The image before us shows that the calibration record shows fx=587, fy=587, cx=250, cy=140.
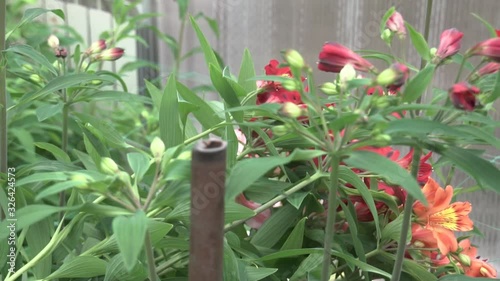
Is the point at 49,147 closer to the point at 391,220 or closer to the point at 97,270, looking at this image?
the point at 97,270

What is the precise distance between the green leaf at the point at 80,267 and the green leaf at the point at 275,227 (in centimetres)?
11

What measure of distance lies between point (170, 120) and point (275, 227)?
111 mm

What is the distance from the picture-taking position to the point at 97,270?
386 mm

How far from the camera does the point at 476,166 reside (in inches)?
11.5

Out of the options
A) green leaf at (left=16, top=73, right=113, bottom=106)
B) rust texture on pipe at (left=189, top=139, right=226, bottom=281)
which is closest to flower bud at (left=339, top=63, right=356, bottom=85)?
rust texture on pipe at (left=189, top=139, right=226, bottom=281)

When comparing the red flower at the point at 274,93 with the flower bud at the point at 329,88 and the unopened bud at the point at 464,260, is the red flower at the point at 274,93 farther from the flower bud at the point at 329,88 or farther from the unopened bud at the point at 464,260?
the unopened bud at the point at 464,260

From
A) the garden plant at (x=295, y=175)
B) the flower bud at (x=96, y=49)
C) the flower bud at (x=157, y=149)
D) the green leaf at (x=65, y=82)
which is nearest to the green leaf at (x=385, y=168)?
the garden plant at (x=295, y=175)

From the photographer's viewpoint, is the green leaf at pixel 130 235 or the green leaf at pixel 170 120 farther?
the green leaf at pixel 170 120

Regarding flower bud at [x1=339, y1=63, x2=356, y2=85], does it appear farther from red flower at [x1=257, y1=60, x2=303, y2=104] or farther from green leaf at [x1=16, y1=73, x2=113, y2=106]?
green leaf at [x1=16, y1=73, x2=113, y2=106]

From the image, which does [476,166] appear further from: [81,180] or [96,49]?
[96,49]

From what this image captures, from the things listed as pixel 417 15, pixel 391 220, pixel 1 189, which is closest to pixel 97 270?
pixel 1 189

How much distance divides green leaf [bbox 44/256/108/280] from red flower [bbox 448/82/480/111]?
0.24 meters

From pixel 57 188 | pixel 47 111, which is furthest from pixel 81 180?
pixel 47 111

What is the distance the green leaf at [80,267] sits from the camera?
38 cm
